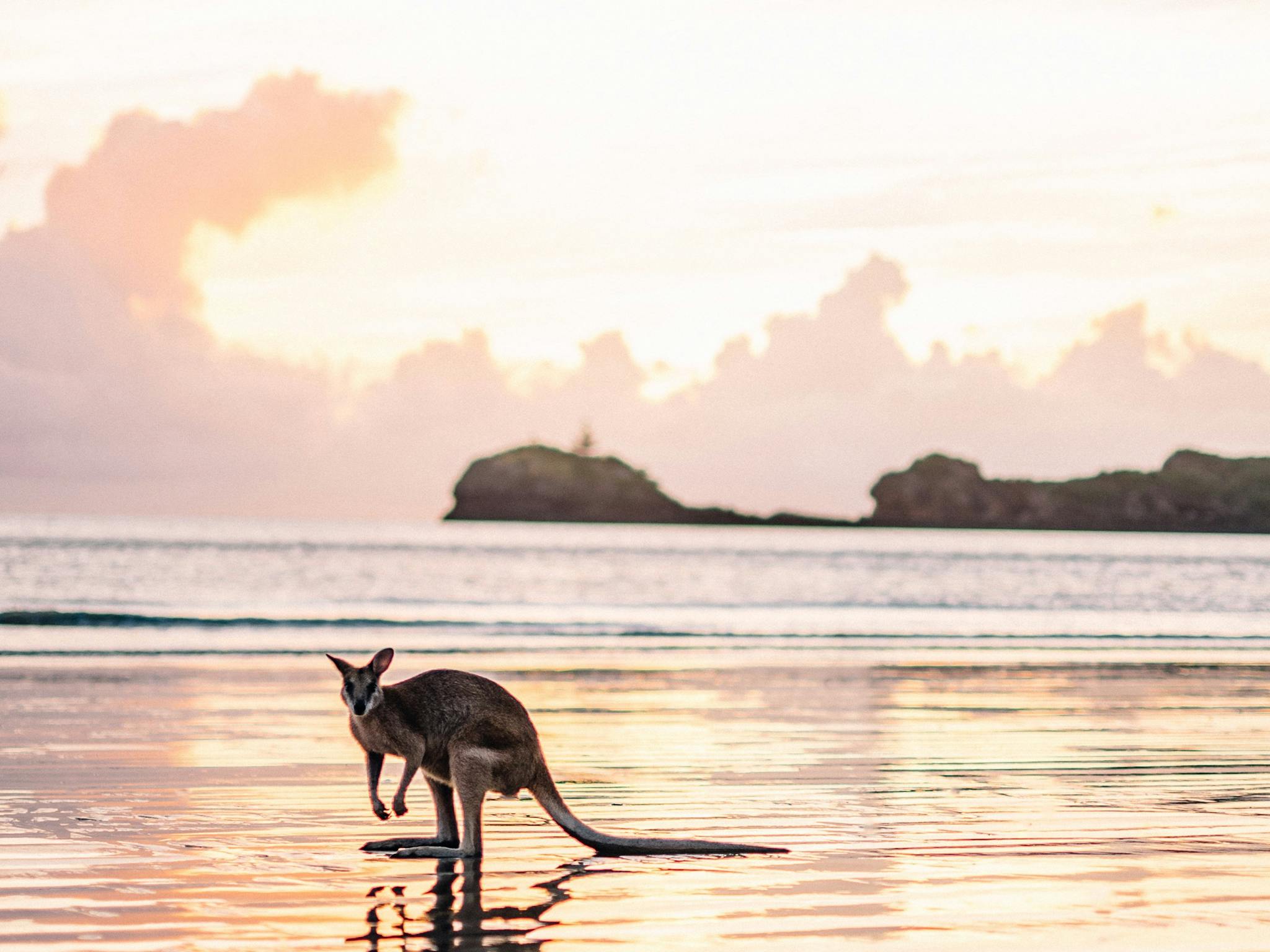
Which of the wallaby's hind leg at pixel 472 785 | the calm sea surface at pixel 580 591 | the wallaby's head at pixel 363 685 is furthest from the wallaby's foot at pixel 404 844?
the calm sea surface at pixel 580 591

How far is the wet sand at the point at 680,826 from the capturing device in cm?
659

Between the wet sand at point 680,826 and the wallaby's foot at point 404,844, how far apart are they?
10cm

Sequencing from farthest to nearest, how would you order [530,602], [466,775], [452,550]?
[452,550] < [530,602] < [466,775]

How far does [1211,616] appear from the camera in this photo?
43375 mm

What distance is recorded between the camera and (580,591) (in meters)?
63.8

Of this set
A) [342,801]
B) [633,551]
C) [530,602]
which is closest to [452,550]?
[633,551]

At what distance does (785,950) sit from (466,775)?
2.15 m

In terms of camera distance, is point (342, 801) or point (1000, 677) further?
point (1000, 677)

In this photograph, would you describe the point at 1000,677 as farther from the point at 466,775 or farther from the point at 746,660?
the point at 466,775

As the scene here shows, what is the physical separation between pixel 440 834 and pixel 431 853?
0.29m

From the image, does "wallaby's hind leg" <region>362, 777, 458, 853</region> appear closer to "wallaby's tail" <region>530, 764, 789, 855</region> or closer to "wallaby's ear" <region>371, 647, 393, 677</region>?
"wallaby's tail" <region>530, 764, 789, 855</region>

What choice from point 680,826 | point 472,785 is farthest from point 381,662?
point 680,826

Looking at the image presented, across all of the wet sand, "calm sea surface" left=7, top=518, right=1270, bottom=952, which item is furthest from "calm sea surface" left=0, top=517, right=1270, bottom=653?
the wet sand

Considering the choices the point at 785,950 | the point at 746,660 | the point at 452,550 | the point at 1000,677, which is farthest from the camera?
the point at 452,550
